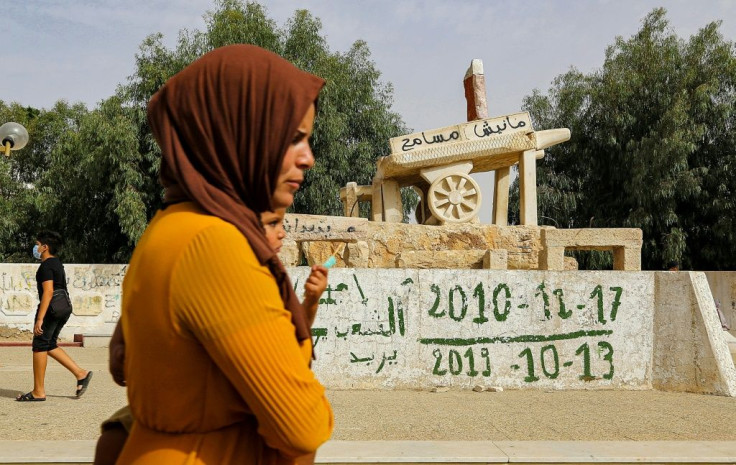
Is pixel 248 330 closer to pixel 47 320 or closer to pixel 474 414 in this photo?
pixel 474 414

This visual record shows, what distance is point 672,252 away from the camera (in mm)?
22172

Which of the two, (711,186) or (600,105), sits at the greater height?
(600,105)

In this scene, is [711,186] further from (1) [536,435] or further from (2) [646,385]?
(1) [536,435]

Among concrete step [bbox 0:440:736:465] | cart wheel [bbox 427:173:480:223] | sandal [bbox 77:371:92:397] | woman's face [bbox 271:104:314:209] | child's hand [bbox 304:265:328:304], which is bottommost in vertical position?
concrete step [bbox 0:440:736:465]

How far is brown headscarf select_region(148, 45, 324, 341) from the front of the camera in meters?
1.33

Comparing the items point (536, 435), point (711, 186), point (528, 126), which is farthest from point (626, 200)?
point (536, 435)

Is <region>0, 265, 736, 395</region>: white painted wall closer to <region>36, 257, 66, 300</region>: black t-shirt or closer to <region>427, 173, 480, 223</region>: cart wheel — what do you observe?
<region>36, 257, 66, 300</region>: black t-shirt

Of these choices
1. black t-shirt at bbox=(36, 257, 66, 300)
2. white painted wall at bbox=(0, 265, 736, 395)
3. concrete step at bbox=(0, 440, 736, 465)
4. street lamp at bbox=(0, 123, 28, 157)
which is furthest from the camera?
street lamp at bbox=(0, 123, 28, 157)

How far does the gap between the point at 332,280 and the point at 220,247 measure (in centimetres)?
703

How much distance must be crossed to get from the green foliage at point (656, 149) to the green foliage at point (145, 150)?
6402 mm

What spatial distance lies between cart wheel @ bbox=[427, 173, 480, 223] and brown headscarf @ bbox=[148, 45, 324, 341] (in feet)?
36.5

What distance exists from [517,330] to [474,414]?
182cm

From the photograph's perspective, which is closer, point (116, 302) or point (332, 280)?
point (332, 280)

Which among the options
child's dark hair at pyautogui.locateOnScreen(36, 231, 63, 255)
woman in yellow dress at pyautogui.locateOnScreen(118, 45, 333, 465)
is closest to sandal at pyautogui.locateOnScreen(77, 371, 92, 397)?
child's dark hair at pyautogui.locateOnScreen(36, 231, 63, 255)
